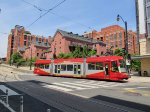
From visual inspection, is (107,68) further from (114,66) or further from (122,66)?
(122,66)

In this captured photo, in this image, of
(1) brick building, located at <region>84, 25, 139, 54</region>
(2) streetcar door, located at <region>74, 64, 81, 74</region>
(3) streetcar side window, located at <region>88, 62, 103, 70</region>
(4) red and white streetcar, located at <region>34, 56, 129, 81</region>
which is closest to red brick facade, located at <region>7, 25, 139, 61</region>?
(1) brick building, located at <region>84, 25, 139, 54</region>

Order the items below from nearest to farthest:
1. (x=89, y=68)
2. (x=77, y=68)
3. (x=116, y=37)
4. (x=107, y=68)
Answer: (x=107, y=68), (x=89, y=68), (x=77, y=68), (x=116, y=37)

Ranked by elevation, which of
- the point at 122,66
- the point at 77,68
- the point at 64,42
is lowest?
the point at 77,68

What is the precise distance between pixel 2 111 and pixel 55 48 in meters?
67.0

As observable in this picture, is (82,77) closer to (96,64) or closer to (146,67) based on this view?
(96,64)

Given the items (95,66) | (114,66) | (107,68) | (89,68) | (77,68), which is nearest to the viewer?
(114,66)

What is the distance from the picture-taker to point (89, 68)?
2823 cm

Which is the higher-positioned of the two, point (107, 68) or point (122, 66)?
point (122, 66)

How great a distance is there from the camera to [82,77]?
97.0 feet

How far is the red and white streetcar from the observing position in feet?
80.7

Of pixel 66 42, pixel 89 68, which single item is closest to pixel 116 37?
pixel 66 42

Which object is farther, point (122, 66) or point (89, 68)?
point (89, 68)

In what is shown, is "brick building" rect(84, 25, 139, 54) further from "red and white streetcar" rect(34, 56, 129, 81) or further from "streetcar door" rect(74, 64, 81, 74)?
"streetcar door" rect(74, 64, 81, 74)

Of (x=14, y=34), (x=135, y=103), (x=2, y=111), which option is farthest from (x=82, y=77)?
(x=14, y=34)
